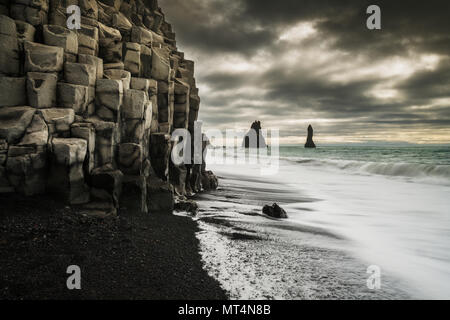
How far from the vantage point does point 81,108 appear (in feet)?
35.7

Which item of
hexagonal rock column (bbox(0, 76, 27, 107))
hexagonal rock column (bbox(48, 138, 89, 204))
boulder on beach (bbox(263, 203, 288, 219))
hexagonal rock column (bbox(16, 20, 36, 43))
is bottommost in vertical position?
boulder on beach (bbox(263, 203, 288, 219))

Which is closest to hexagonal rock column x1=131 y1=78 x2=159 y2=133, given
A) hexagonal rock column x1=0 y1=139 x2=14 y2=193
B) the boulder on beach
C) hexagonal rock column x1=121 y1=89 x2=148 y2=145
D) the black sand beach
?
hexagonal rock column x1=121 y1=89 x2=148 y2=145

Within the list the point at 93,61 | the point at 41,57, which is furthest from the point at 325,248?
the point at 41,57

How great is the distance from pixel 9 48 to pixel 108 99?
13.1 feet

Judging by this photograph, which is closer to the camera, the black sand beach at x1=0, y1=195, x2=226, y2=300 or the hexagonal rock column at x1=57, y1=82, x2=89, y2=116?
the black sand beach at x1=0, y1=195, x2=226, y2=300

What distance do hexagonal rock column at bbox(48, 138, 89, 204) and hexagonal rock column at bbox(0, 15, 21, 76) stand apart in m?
3.95

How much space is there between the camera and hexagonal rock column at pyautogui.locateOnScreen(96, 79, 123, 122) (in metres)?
11.6

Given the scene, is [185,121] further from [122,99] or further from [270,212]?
[270,212]

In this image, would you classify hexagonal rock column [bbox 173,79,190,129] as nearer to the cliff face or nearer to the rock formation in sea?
the cliff face

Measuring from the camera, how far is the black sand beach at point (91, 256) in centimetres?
532

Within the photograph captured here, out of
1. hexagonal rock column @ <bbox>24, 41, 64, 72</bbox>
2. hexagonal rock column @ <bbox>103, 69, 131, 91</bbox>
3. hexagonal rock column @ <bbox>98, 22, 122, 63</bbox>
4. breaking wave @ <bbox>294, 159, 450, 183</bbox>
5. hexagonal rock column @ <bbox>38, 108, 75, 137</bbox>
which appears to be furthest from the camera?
breaking wave @ <bbox>294, 159, 450, 183</bbox>

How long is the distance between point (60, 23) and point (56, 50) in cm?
378

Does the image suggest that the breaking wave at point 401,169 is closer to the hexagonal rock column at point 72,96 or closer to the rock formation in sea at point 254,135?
the hexagonal rock column at point 72,96

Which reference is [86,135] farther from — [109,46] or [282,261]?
[282,261]
